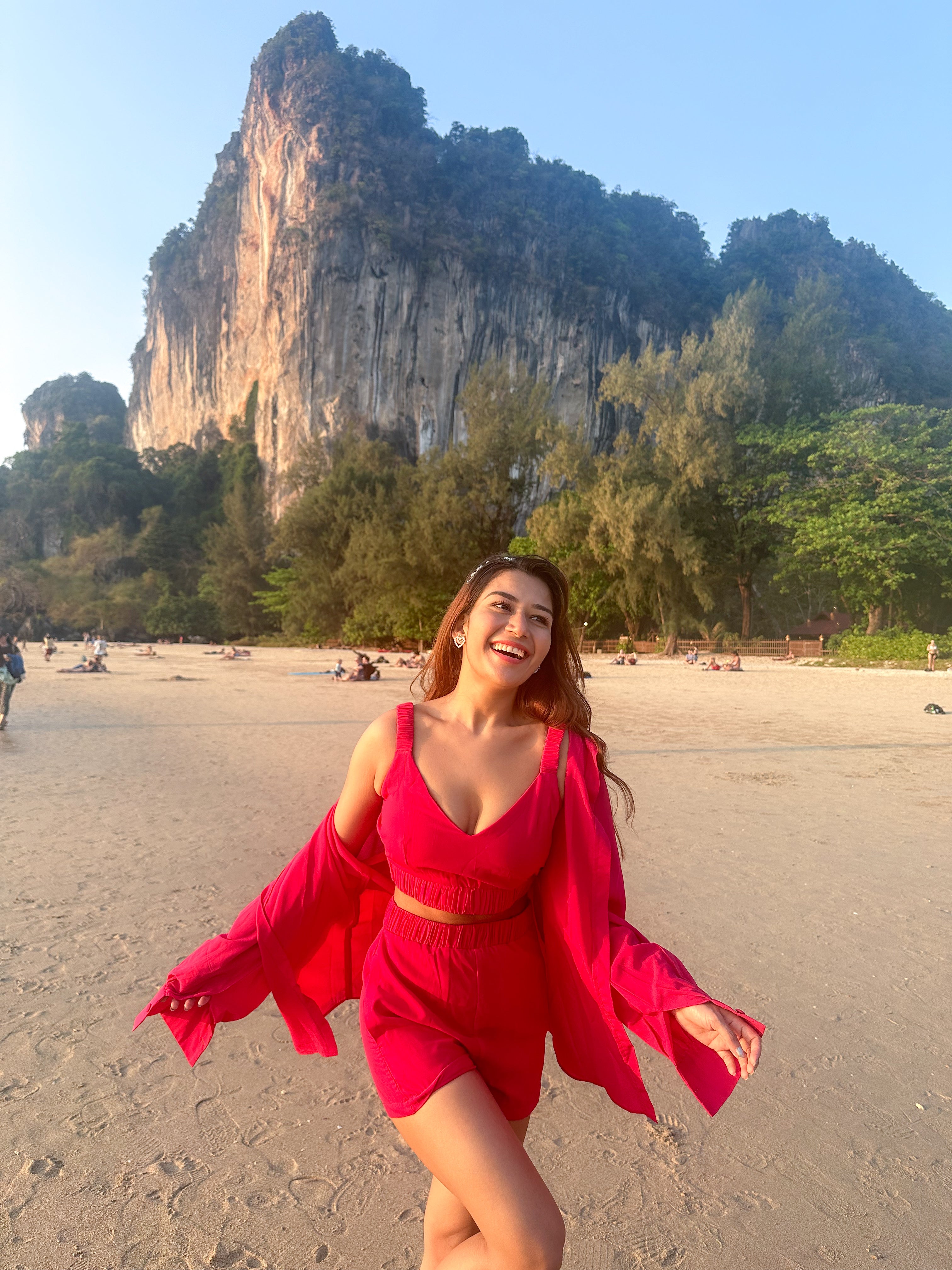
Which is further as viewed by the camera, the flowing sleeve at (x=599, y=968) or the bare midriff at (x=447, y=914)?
the bare midriff at (x=447, y=914)

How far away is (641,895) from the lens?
4.64 metres

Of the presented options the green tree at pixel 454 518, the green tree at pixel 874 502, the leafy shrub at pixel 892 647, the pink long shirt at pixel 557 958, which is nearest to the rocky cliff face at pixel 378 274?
the green tree at pixel 454 518

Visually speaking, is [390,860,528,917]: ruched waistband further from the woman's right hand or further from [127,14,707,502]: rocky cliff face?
[127,14,707,502]: rocky cliff face

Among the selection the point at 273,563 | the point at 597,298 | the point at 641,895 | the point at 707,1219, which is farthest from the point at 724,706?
the point at 597,298

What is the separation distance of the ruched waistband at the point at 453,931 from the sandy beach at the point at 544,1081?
0.96 metres

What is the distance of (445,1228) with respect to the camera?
1479 millimetres

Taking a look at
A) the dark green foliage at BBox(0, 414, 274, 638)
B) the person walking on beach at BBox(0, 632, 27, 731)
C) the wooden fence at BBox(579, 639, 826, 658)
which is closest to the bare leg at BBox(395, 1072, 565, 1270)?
the person walking on beach at BBox(0, 632, 27, 731)

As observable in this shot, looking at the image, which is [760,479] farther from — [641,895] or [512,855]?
[512,855]

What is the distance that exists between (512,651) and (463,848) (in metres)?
0.47

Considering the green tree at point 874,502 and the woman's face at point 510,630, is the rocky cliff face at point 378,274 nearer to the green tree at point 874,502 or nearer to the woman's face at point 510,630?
the green tree at point 874,502

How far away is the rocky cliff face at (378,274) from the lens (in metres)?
50.4

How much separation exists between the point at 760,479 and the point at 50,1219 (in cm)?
3562

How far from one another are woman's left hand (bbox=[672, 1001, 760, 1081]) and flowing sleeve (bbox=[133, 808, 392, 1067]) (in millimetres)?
788

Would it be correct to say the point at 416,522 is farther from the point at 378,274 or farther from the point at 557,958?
the point at 557,958
